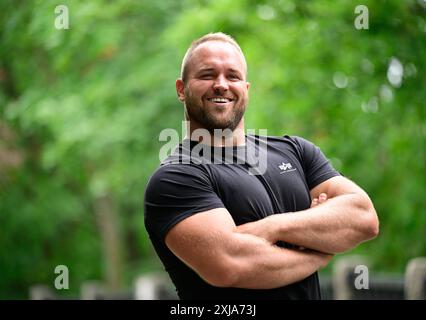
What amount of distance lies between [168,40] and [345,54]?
3128 mm

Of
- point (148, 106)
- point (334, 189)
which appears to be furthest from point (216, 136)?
point (148, 106)

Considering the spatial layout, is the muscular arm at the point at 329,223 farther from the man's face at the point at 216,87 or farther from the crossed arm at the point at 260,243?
the man's face at the point at 216,87

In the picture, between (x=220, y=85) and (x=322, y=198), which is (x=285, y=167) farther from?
(x=220, y=85)

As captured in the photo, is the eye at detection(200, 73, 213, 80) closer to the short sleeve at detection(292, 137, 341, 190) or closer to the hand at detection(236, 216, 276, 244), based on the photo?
the short sleeve at detection(292, 137, 341, 190)

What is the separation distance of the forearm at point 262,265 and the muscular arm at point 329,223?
59 millimetres

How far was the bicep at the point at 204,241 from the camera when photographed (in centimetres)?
329

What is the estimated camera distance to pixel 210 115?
3541 millimetres

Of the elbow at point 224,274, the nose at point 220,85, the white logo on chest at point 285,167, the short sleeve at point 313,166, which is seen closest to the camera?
the elbow at point 224,274

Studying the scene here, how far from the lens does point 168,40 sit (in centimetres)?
1195

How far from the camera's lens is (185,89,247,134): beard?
3.54m

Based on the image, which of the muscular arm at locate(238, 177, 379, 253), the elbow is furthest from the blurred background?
the elbow

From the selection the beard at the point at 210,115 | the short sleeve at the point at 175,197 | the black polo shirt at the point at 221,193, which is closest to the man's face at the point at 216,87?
the beard at the point at 210,115

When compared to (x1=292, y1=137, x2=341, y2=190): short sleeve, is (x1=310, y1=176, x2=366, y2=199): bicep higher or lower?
lower

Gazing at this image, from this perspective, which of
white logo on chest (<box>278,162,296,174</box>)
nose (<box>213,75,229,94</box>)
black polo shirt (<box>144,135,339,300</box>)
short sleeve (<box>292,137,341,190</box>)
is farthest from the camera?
short sleeve (<box>292,137,341,190</box>)
